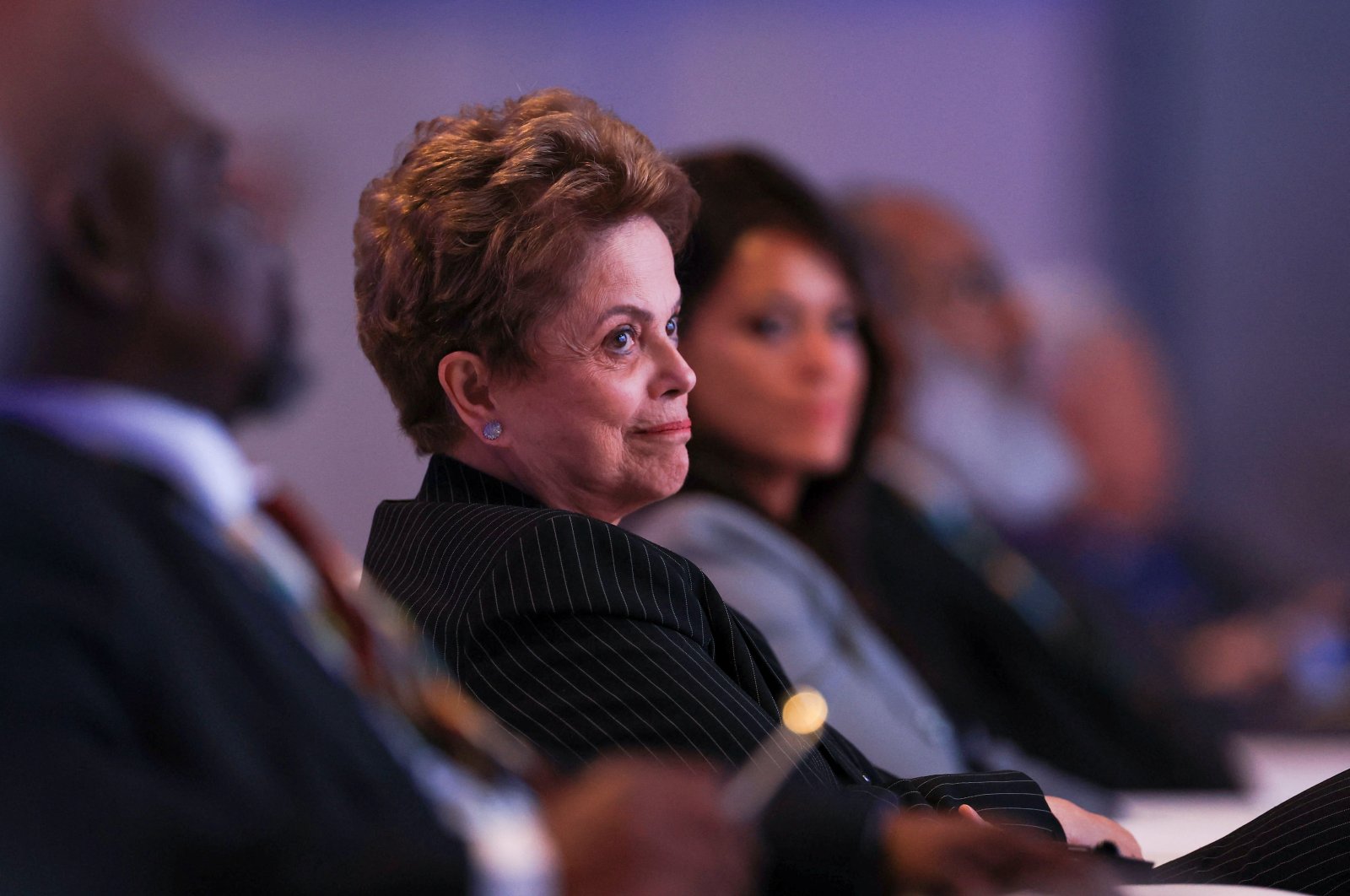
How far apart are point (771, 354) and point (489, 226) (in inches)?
39.9

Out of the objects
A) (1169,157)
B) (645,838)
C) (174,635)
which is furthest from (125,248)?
(1169,157)

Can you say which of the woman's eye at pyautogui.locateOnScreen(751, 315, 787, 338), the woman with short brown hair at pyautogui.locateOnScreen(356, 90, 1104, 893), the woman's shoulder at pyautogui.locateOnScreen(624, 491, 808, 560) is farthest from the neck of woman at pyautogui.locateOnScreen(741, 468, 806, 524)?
the woman with short brown hair at pyautogui.locateOnScreen(356, 90, 1104, 893)

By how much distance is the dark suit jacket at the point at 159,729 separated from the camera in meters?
0.84

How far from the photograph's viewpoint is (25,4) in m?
0.93

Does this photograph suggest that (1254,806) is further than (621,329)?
Yes

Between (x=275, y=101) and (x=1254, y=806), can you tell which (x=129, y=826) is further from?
(x=275, y=101)

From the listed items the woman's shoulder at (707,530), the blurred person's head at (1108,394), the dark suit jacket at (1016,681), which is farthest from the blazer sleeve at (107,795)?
the blurred person's head at (1108,394)

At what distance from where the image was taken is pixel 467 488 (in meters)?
1.57

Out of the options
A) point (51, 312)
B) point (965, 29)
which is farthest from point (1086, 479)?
point (51, 312)

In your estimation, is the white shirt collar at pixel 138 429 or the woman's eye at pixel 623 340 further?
the woman's eye at pixel 623 340

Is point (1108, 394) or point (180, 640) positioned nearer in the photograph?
Result: point (180, 640)

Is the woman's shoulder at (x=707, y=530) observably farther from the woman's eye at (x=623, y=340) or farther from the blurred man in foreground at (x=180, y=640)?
the blurred man in foreground at (x=180, y=640)

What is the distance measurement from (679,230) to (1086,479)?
3665 millimetres

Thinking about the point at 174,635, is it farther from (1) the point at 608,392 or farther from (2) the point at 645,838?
(1) the point at 608,392
